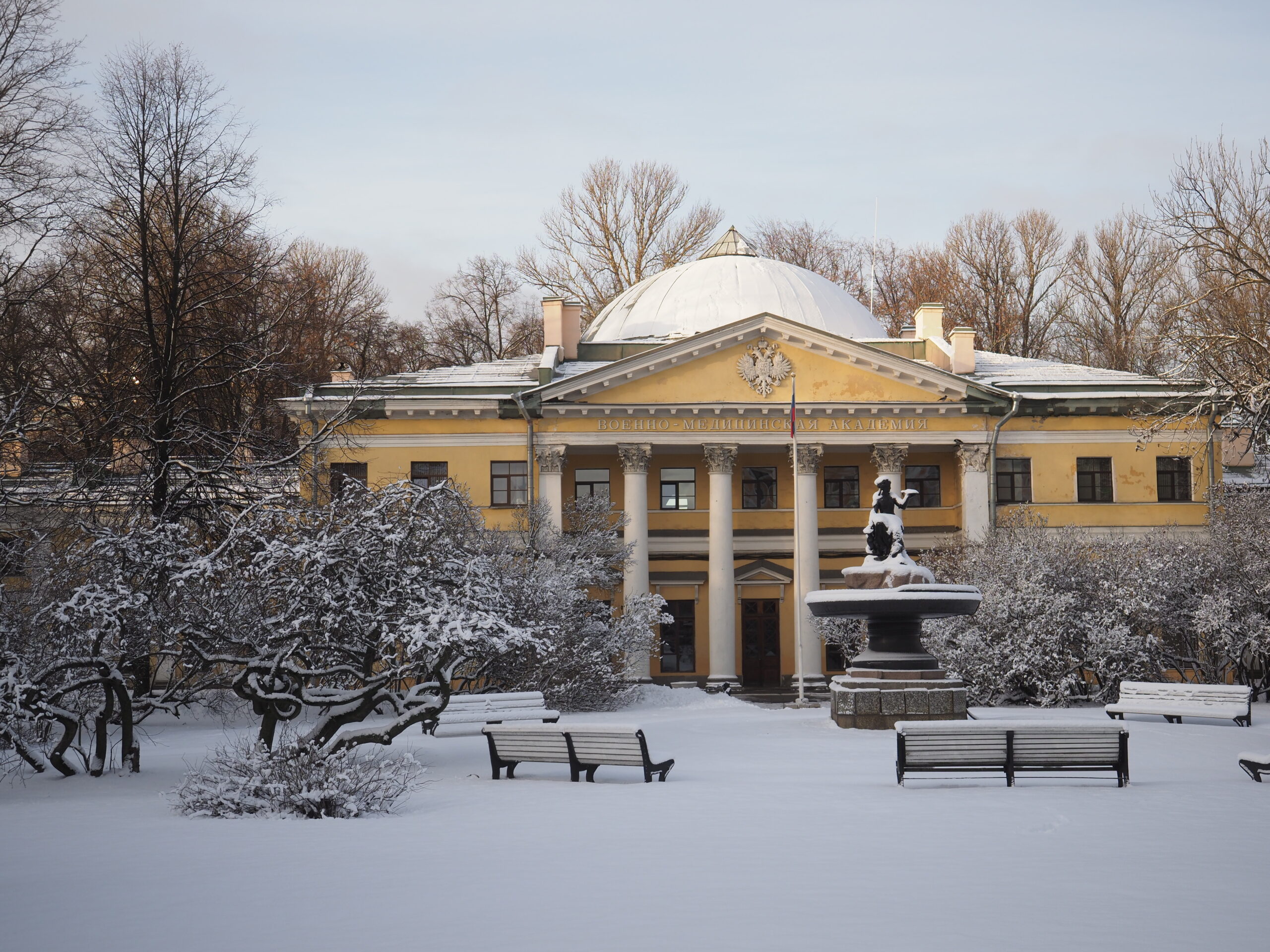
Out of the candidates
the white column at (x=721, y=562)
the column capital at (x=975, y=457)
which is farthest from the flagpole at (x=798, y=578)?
the column capital at (x=975, y=457)

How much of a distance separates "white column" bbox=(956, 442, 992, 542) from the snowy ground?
2481cm

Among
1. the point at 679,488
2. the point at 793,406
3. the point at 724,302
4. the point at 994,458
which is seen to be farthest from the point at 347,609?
the point at 724,302

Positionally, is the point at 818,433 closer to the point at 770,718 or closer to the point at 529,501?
the point at 529,501

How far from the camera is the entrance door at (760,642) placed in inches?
1602

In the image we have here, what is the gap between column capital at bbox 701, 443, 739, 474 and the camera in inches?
1523

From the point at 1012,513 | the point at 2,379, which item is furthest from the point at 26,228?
the point at 1012,513

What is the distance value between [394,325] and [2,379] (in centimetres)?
2789

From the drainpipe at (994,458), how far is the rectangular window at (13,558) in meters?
28.5

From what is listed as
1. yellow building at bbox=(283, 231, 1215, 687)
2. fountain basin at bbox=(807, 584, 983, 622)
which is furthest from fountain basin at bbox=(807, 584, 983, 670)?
yellow building at bbox=(283, 231, 1215, 687)

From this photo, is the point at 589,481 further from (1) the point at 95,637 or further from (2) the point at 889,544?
(1) the point at 95,637

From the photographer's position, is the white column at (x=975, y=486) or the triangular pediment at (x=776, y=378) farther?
the white column at (x=975, y=486)

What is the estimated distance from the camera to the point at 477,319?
53.6 metres

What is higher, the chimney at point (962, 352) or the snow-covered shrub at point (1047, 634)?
the chimney at point (962, 352)

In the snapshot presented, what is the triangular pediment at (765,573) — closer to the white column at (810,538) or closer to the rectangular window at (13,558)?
the white column at (810,538)
